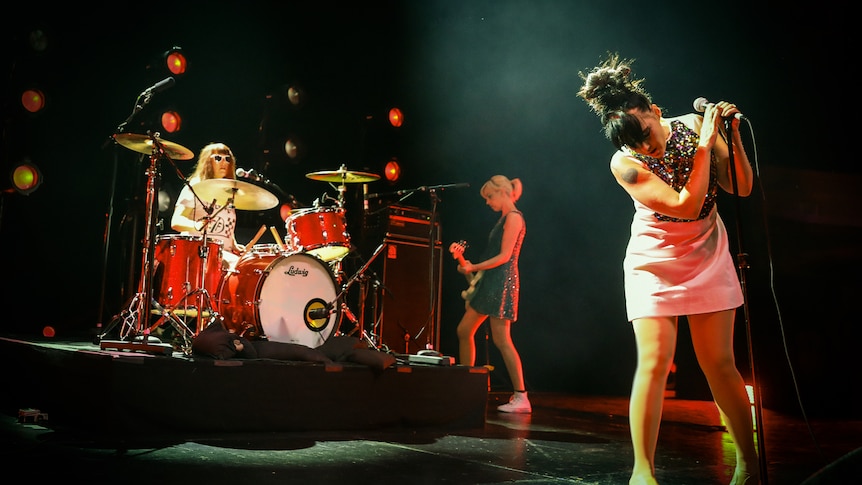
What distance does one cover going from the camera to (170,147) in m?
5.20

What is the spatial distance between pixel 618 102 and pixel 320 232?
3.74 metres

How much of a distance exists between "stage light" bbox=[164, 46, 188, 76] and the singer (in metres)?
6.19

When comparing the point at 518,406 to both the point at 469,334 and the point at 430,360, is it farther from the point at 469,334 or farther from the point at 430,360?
the point at 430,360

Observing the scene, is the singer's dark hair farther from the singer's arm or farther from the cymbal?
the cymbal

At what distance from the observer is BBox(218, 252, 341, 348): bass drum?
5098mm

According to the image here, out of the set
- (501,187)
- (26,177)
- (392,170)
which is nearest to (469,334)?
→ (501,187)

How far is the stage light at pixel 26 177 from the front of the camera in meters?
6.73

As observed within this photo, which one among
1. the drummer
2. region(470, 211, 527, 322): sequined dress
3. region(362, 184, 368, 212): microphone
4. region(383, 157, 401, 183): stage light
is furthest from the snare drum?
region(383, 157, 401, 183): stage light

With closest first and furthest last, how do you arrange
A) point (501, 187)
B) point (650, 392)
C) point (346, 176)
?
1. point (650, 392)
2. point (501, 187)
3. point (346, 176)

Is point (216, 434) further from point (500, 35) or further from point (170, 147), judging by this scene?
point (500, 35)

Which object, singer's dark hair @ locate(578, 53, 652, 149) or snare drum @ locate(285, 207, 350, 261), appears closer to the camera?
singer's dark hair @ locate(578, 53, 652, 149)

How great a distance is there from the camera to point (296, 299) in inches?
208

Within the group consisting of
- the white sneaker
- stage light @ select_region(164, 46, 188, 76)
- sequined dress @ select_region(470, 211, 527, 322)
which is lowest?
the white sneaker

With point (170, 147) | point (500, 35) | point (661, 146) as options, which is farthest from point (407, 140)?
point (661, 146)
